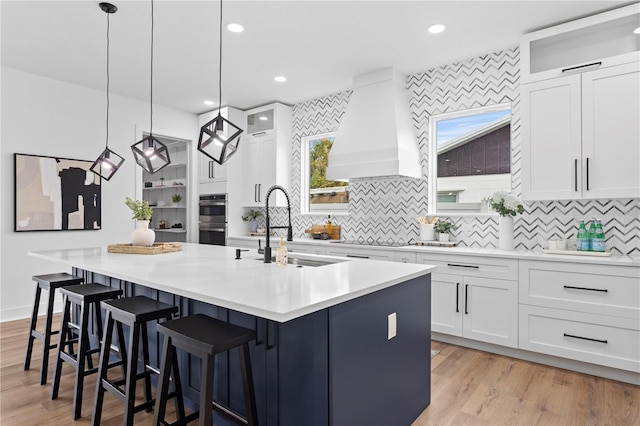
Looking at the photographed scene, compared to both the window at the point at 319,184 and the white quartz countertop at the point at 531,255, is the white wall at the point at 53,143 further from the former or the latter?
the white quartz countertop at the point at 531,255

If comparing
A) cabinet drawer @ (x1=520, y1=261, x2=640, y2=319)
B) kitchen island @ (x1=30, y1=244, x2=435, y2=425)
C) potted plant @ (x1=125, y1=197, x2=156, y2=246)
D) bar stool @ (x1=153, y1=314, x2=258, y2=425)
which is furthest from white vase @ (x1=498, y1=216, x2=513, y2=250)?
potted plant @ (x1=125, y1=197, x2=156, y2=246)

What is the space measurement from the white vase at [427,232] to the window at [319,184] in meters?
1.25

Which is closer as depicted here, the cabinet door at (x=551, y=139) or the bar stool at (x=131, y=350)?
the bar stool at (x=131, y=350)

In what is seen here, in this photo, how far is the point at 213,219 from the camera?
5.70 m

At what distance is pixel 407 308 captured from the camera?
7.06ft

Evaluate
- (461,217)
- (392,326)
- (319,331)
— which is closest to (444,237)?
(461,217)

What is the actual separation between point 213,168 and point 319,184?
168cm

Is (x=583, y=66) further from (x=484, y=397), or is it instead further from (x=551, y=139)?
(x=484, y=397)

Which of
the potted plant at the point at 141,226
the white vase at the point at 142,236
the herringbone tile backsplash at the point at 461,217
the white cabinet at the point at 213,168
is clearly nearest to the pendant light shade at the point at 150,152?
the potted plant at the point at 141,226

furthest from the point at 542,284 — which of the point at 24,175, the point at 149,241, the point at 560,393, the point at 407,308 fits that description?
the point at 24,175

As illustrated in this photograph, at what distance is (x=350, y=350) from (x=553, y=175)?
249 cm

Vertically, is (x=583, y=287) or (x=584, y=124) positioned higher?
(x=584, y=124)

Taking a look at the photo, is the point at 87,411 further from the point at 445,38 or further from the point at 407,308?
the point at 445,38

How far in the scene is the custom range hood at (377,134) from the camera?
3943mm
